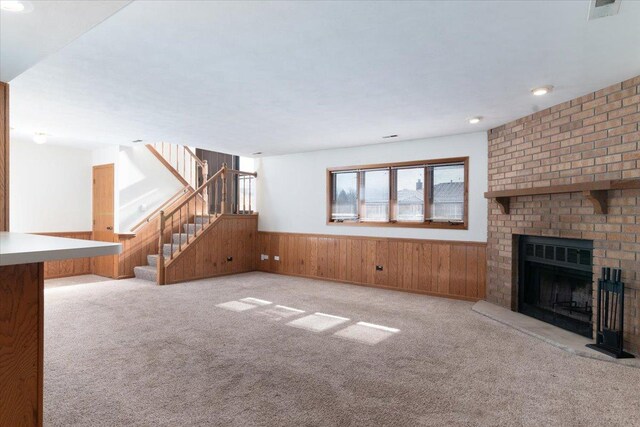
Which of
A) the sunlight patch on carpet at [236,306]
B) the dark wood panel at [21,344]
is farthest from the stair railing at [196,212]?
the dark wood panel at [21,344]

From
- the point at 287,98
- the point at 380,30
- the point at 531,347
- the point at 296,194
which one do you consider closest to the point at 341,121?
the point at 287,98

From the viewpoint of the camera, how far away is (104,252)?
131 cm

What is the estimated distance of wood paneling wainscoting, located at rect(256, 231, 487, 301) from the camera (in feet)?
16.9

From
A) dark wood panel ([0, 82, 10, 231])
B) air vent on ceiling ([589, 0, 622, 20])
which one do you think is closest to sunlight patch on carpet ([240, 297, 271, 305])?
dark wood panel ([0, 82, 10, 231])

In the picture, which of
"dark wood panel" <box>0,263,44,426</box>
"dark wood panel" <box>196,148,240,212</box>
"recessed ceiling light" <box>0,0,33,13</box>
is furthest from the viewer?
"dark wood panel" <box>196,148,240,212</box>

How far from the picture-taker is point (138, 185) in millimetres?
6992

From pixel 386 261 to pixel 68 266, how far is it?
19.9 feet

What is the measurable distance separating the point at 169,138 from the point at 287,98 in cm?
291

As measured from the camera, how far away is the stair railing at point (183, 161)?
7641 mm

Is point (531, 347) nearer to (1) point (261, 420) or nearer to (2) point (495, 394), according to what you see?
(2) point (495, 394)

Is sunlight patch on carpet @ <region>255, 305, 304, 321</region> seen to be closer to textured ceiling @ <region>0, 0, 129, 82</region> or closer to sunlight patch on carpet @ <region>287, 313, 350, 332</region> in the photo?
sunlight patch on carpet @ <region>287, 313, 350, 332</region>

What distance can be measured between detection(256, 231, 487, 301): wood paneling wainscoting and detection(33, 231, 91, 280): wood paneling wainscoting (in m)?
3.49

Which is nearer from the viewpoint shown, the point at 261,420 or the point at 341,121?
the point at 261,420

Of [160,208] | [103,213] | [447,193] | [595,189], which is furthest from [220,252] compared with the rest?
[595,189]
